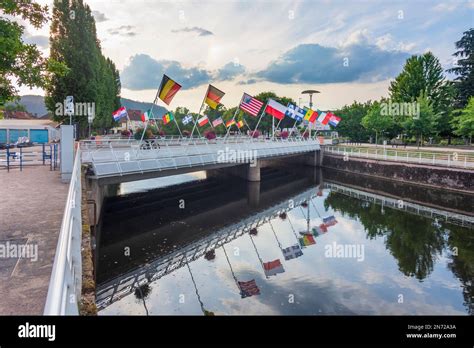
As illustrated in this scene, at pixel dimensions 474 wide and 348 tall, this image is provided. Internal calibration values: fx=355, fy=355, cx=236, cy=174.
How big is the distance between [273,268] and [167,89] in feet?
39.9

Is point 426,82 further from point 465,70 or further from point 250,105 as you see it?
point 250,105

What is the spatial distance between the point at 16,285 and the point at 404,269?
1344cm

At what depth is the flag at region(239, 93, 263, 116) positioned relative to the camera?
2947 centimetres

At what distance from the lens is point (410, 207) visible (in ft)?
83.6

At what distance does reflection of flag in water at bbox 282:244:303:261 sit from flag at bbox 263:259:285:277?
0.73 metres

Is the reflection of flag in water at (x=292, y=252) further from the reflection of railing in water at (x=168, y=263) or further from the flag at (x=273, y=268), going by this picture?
the reflection of railing in water at (x=168, y=263)

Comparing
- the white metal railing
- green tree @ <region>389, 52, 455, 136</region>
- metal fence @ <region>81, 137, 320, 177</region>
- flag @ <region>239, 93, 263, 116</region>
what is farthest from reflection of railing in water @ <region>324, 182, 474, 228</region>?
green tree @ <region>389, 52, 455, 136</region>

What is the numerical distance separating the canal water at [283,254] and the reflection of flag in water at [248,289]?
0.23ft

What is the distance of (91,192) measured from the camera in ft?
54.9

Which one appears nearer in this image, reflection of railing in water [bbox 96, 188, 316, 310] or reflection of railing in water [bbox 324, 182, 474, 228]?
reflection of railing in water [bbox 96, 188, 316, 310]

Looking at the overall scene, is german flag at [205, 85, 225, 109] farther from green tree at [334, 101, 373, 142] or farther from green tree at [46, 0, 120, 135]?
green tree at [334, 101, 373, 142]

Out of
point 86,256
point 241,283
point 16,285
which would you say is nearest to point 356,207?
point 241,283

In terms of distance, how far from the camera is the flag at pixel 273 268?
13797mm
